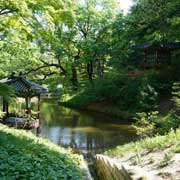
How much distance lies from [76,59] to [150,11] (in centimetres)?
1614

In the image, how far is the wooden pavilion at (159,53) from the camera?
32.6 meters

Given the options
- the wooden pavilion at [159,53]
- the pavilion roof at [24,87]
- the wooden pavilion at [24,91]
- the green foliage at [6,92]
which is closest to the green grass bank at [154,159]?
the green foliage at [6,92]

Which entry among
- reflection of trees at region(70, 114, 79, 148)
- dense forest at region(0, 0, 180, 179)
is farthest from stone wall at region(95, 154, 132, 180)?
reflection of trees at region(70, 114, 79, 148)

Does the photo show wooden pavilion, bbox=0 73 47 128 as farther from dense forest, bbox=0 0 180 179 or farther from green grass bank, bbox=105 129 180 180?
green grass bank, bbox=105 129 180 180

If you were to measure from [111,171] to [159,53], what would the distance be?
81.7 feet

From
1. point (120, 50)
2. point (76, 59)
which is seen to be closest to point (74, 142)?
point (120, 50)

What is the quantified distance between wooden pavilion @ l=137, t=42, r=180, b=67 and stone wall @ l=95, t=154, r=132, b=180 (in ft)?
72.4

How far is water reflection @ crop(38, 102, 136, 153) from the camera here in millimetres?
17578

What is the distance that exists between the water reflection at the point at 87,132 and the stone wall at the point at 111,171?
5.01 m

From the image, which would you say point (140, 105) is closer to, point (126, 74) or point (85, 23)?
point (126, 74)

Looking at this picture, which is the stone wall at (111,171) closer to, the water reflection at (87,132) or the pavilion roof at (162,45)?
the water reflection at (87,132)

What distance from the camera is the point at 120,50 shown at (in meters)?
33.6

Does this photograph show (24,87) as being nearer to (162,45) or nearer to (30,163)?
(30,163)

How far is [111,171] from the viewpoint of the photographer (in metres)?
9.31
